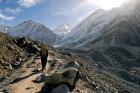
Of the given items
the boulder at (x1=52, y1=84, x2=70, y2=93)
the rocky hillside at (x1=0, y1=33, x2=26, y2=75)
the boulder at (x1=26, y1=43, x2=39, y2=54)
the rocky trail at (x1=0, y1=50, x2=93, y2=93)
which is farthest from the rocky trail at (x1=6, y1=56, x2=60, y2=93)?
the boulder at (x1=26, y1=43, x2=39, y2=54)

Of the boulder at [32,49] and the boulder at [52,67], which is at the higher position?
the boulder at [32,49]

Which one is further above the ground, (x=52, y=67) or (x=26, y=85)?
A: (x=52, y=67)

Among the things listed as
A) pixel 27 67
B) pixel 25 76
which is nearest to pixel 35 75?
pixel 25 76

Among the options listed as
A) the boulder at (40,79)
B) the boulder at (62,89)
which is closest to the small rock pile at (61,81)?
the boulder at (62,89)

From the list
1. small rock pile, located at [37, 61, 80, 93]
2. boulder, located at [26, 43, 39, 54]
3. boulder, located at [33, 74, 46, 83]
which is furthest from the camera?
boulder, located at [26, 43, 39, 54]

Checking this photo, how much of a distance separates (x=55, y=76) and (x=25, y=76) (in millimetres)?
7329

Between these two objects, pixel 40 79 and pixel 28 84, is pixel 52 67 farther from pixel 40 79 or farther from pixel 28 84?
pixel 28 84

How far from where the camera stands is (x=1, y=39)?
2052 inches

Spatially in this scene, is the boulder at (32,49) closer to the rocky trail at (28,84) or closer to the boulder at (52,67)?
the boulder at (52,67)

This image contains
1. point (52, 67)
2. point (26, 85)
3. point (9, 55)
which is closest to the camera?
point (26, 85)

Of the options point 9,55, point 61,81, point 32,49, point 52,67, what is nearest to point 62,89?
point 61,81

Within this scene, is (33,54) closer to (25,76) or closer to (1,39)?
(1,39)

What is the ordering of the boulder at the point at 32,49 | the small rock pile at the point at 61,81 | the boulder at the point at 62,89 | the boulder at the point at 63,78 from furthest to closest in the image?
the boulder at the point at 32,49
the boulder at the point at 63,78
the small rock pile at the point at 61,81
the boulder at the point at 62,89

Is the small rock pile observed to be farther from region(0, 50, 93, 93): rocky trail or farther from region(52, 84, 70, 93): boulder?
region(0, 50, 93, 93): rocky trail
